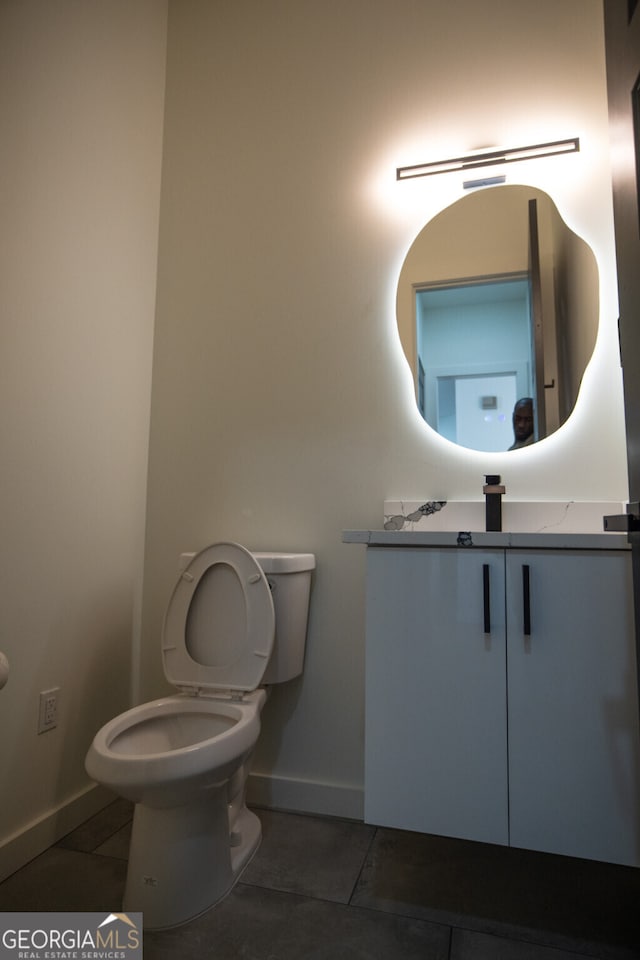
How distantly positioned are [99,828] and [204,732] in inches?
20.0

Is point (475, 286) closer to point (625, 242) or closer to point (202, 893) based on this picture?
point (625, 242)

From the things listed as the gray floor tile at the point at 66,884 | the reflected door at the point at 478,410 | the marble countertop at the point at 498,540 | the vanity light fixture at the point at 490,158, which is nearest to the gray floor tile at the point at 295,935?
the gray floor tile at the point at 66,884

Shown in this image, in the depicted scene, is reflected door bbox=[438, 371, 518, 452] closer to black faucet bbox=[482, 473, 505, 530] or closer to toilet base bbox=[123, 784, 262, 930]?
black faucet bbox=[482, 473, 505, 530]

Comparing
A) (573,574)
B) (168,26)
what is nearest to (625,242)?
(573,574)

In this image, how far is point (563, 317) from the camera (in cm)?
170

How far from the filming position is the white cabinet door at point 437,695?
1188mm

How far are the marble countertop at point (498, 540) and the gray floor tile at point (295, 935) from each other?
852 millimetres

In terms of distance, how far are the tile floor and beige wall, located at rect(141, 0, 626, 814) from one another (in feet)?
0.88

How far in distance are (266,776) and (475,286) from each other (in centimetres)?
172

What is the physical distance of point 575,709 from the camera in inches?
44.9

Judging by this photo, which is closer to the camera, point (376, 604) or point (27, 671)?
point (376, 604)

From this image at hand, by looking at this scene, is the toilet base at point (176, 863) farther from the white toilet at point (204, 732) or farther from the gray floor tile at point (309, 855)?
the gray floor tile at point (309, 855)

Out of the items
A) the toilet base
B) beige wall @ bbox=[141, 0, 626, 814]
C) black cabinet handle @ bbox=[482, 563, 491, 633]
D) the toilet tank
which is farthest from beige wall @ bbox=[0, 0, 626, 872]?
black cabinet handle @ bbox=[482, 563, 491, 633]

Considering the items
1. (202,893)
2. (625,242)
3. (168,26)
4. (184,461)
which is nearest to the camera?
(625,242)
